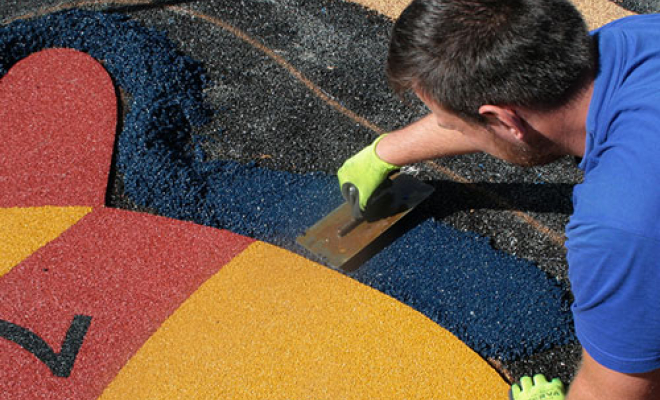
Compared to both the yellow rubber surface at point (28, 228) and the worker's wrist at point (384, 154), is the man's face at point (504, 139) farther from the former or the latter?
the yellow rubber surface at point (28, 228)

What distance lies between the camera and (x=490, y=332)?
2.66m

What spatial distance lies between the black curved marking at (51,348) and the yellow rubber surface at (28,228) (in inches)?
13.0

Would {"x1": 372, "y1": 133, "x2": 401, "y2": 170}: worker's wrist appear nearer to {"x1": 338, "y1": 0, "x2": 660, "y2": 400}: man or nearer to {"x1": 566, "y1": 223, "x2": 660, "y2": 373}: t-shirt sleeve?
{"x1": 338, "y1": 0, "x2": 660, "y2": 400}: man

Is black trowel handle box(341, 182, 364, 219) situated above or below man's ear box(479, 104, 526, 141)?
below

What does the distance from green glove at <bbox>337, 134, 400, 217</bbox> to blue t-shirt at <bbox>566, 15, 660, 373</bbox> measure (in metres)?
1.20

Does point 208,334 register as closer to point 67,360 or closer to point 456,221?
point 67,360

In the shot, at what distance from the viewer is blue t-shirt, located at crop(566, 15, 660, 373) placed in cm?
157

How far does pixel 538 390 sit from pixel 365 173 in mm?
1170

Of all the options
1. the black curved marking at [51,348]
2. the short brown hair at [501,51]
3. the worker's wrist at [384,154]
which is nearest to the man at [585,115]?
the short brown hair at [501,51]

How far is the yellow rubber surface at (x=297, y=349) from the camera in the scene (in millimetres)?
2473

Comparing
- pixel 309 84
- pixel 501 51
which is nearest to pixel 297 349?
pixel 501 51

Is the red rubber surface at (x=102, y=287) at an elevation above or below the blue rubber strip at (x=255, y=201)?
below

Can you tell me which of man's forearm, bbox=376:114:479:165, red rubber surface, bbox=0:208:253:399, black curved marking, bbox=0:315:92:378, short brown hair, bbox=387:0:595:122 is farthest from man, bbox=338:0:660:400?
black curved marking, bbox=0:315:92:378

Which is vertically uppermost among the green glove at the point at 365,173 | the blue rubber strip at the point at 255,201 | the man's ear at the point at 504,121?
the man's ear at the point at 504,121
